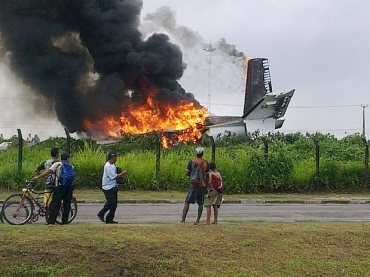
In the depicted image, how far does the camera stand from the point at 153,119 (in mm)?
42344

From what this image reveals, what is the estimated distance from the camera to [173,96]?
43188 mm

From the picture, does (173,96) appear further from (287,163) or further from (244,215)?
(244,215)

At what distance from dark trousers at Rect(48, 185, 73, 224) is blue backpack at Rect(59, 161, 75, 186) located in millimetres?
105

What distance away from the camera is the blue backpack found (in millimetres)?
10969

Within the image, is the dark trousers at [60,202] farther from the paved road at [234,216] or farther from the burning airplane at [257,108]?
the burning airplane at [257,108]

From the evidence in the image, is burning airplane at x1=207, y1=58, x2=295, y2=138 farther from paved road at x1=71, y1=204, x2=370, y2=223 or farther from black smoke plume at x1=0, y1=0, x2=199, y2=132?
paved road at x1=71, y1=204, x2=370, y2=223

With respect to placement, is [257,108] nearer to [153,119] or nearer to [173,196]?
[153,119]

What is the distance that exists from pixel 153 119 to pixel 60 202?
3125 cm

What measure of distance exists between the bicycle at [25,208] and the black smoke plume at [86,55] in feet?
96.4

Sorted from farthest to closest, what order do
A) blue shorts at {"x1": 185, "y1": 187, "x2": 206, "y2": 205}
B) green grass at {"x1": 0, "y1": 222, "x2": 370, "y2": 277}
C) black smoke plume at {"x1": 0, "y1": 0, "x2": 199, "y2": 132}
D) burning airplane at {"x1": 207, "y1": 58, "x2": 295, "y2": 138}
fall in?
burning airplane at {"x1": 207, "y1": 58, "x2": 295, "y2": 138}, black smoke plume at {"x1": 0, "y1": 0, "x2": 199, "y2": 132}, blue shorts at {"x1": 185, "y1": 187, "x2": 206, "y2": 205}, green grass at {"x1": 0, "y1": 222, "x2": 370, "y2": 277}

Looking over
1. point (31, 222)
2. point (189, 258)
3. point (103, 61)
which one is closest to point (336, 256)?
point (189, 258)

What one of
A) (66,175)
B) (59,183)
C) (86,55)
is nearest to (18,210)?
(59,183)

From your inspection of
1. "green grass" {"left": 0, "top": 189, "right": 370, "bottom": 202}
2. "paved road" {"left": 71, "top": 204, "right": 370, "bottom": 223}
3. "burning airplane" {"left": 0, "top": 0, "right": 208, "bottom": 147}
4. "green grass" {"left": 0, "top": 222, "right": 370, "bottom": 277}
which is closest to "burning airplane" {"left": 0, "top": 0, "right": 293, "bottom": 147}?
"burning airplane" {"left": 0, "top": 0, "right": 208, "bottom": 147}

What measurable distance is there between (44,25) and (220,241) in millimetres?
34294
